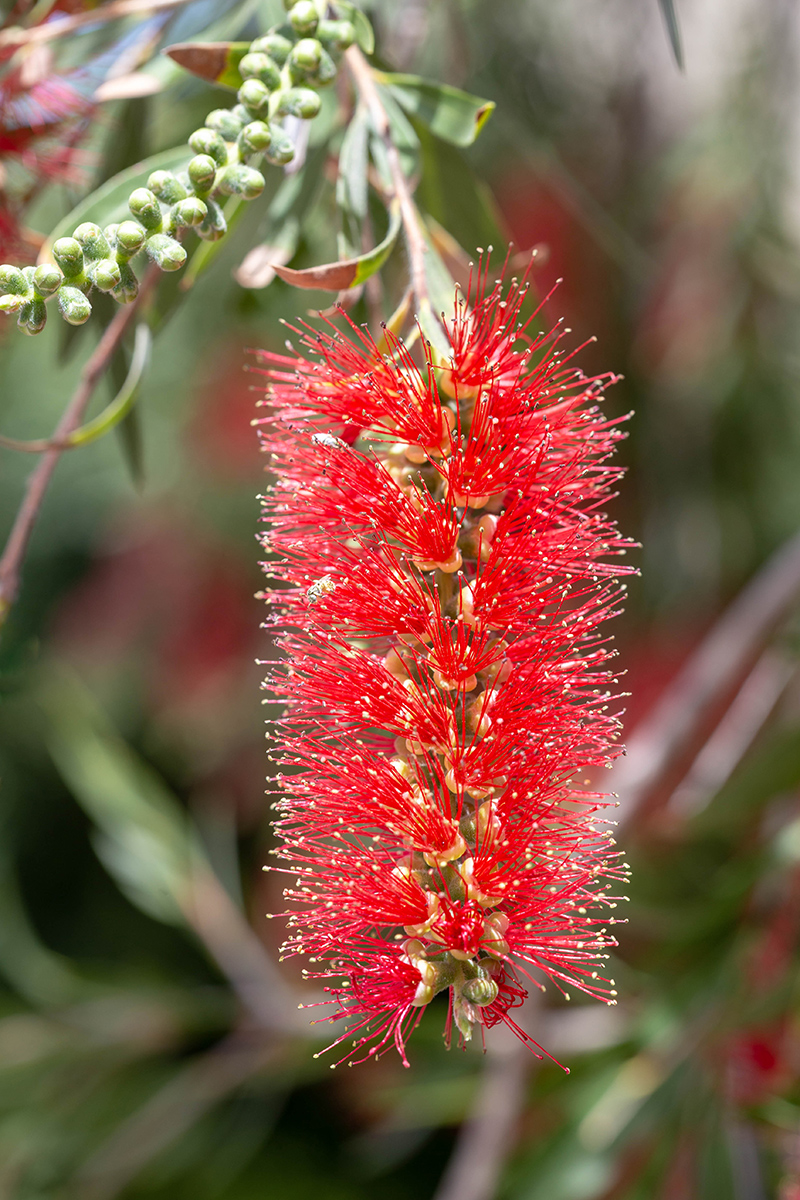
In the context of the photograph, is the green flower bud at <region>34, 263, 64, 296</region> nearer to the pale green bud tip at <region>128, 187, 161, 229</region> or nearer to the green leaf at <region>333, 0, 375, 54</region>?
the pale green bud tip at <region>128, 187, 161, 229</region>

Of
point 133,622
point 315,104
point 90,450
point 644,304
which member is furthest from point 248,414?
point 315,104

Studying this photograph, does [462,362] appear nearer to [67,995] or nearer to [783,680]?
[783,680]

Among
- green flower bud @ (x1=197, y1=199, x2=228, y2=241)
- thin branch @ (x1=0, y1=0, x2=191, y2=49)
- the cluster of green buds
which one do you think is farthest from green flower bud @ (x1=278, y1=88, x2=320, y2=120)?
thin branch @ (x1=0, y1=0, x2=191, y2=49)

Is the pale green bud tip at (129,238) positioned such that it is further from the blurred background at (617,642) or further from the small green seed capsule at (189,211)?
the blurred background at (617,642)

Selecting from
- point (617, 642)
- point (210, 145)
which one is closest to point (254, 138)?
point (210, 145)

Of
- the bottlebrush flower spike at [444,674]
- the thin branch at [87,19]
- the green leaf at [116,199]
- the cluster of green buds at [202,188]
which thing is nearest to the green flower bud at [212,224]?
the cluster of green buds at [202,188]

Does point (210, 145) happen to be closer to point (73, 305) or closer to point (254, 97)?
point (254, 97)
